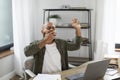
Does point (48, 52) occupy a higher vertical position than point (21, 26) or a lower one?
lower

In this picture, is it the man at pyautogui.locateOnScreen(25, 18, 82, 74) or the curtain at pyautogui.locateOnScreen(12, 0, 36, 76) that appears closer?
the man at pyautogui.locateOnScreen(25, 18, 82, 74)

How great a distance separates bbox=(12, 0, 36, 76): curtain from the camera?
3622 mm

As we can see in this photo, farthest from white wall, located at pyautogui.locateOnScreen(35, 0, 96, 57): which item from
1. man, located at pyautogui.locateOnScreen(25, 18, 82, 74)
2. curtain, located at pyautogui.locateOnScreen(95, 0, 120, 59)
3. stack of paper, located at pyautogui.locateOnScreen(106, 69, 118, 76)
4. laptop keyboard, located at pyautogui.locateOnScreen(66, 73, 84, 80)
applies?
laptop keyboard, located at pyautogui.locateOnScreen(66, 73, 84, 80)

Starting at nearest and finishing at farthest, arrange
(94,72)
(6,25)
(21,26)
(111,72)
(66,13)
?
(94,72) → (111,72) → (21,26) → (6,25) → (66,13)

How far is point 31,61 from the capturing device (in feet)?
7.98

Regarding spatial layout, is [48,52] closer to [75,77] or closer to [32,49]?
[32,49]

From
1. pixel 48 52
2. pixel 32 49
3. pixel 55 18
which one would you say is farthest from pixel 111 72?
pixel 55 18

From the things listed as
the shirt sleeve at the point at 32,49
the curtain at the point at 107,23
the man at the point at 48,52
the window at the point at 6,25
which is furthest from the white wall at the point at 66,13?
the shirt sleeve at the point at 32,49

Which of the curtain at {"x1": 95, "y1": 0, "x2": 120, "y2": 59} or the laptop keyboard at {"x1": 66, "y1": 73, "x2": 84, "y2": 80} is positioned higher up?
the curtain at {"x1": 95, "y1": 0, "x2": 120, "y2": 59}

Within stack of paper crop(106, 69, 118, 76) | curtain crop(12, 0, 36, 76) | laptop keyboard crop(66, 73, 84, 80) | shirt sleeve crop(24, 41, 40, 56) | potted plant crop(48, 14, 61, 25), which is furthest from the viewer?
potted plant crop(48, 14, 61, 25)

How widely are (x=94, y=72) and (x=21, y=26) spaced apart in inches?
86.9

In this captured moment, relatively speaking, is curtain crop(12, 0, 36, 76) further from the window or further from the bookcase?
the bookcase

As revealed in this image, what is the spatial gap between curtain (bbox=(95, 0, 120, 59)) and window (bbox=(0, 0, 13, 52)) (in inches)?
63.9

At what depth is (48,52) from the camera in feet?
7.59
